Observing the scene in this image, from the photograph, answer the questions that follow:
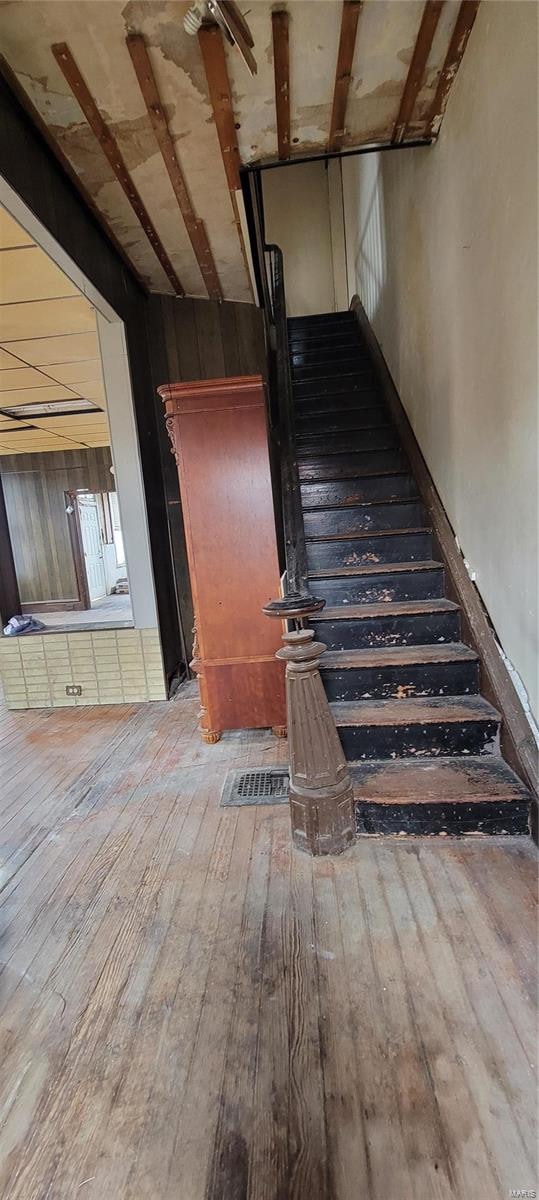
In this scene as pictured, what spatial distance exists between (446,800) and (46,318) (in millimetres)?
3386

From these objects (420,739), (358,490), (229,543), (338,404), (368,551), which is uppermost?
(338,404)

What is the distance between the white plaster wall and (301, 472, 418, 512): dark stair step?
4259 millimetres

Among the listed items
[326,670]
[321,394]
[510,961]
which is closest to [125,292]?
[321,394]

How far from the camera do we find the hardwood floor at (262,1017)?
103cm

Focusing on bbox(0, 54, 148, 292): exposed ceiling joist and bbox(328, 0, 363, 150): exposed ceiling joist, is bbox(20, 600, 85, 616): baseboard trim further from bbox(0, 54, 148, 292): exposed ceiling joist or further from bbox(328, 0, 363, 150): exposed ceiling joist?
bbox(328, 0, 363, 150): exposed ceiling joist

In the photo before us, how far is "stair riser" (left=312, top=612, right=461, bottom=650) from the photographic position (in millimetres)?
2461

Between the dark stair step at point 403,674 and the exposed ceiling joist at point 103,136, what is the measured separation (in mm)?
2497

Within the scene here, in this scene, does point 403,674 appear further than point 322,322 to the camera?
No

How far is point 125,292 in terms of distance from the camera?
11.8 feet

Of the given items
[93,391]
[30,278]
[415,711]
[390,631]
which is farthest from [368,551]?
[93,391]

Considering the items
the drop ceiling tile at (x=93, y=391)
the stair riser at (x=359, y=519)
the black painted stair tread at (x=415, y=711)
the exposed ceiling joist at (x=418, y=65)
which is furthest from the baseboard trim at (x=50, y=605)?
the exposed ceiling joist at (x=418, y=65)

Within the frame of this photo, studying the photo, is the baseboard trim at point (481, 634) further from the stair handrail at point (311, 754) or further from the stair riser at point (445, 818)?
the stair handrail at point (311, 754)

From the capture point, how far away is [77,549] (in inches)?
295

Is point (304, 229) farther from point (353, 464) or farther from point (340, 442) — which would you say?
point (353, 464)
